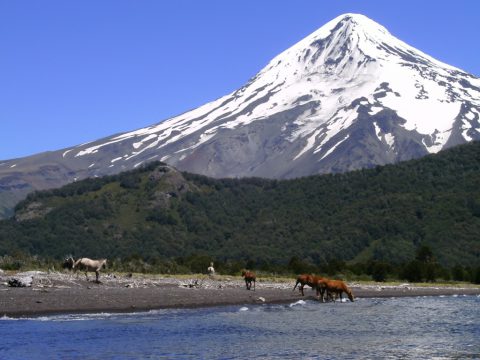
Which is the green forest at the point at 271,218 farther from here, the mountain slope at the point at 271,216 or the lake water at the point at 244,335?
the lake water at the point at 244,335

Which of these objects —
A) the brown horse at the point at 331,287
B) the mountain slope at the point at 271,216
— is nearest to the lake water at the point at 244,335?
the brown horse at the point at 331,287

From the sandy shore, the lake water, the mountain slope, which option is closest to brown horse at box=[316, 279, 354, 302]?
the sandy shore

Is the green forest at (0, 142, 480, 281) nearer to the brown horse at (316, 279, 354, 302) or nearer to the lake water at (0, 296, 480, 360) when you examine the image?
the brown horse at (316, 279, 354, 302)

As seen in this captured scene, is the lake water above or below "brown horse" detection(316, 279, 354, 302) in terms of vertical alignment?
below

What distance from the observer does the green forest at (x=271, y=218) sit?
10288 cm

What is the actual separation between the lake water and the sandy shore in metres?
1.52

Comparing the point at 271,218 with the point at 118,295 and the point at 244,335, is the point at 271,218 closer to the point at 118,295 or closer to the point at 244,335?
the point at 118,295

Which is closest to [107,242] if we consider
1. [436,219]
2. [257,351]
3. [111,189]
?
[111,189]

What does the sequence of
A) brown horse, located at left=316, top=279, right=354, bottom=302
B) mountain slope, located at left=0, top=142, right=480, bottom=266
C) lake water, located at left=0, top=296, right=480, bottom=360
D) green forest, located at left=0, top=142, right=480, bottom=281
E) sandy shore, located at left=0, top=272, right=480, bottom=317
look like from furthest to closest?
1. mountain slope, located at left=0, top=142, right=480, bottom=266
2. green forest, located at left=0, top=142, right=480, bottom=281
3. brown horse, located at left=316, top=279, right=354, bottom=302
4. sandy shore, located at left=0, top=272, right=480, bottom=317
5. lake water, located at left=0, top=296, right=480, bottom=360

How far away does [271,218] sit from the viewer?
430ft

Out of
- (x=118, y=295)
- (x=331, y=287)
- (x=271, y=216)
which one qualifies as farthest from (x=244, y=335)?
(x=271, y=216)

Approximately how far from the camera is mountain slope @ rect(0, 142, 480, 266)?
105m

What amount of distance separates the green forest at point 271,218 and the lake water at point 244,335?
45783mm

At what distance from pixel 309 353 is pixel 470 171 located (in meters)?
105
